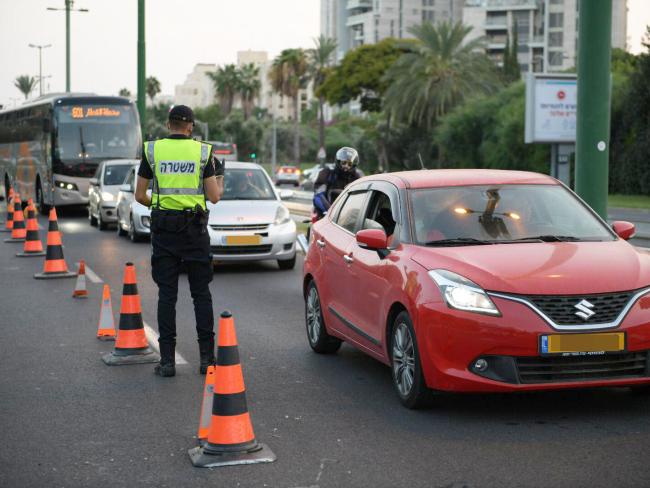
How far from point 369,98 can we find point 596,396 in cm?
7969

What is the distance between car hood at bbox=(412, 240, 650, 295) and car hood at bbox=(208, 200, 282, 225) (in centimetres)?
913

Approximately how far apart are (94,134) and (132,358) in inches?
945

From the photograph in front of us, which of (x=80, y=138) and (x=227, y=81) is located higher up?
(x=227, y=81)

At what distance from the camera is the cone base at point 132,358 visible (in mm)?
8688

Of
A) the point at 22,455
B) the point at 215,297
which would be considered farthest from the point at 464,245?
the point at 215,297

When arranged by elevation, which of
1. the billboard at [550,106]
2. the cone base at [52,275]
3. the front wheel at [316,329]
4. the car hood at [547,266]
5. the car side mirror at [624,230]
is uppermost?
the billboard at [550,106]

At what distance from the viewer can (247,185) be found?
17.5 m

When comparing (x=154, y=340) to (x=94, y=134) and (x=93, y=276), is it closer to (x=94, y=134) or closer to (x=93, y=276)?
(x=93, y=276)

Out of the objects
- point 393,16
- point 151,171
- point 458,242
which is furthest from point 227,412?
point 393,16

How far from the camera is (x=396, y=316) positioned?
23.8 ft

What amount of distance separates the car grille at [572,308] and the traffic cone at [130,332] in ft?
11.3

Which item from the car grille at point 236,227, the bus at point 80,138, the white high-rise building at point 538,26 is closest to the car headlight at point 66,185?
the bus at point 80,138

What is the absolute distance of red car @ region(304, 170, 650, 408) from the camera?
21.2 feet

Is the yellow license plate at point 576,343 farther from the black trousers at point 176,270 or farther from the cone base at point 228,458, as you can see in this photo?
the black trousers at point 176,270
